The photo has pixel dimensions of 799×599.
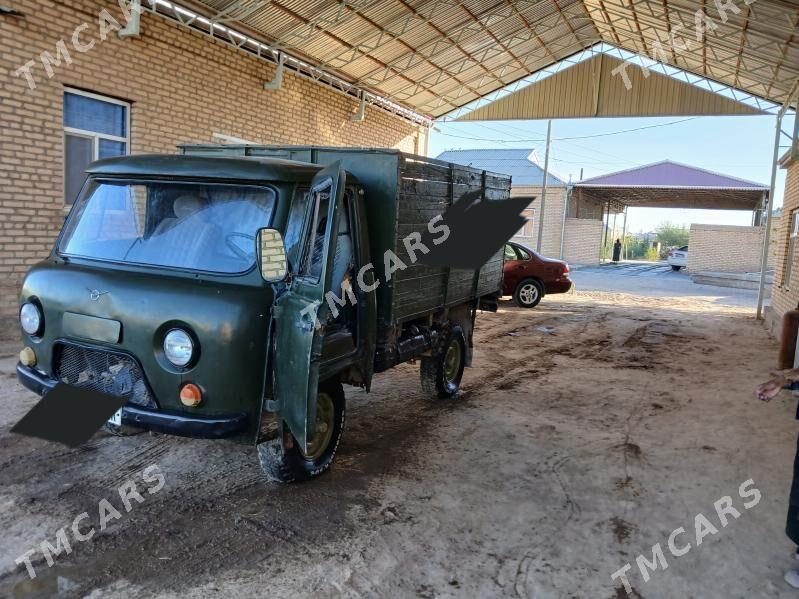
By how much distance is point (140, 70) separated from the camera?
980cm

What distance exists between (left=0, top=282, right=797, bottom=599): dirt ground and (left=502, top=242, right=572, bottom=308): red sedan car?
7820 mm

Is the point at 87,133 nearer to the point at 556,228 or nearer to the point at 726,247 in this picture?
the point at 556,228

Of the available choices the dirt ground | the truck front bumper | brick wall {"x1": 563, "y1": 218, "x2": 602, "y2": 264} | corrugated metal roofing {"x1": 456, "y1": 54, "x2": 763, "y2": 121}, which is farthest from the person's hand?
brick wall {"x1": 563, "y1": 218, "x2": 602, "y2": 264}

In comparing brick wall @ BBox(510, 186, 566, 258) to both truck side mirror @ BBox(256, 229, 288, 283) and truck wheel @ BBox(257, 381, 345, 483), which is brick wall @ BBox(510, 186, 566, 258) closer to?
truck wheel @ BBox(257, 381, 345, 483)

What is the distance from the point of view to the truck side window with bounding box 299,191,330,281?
389cm

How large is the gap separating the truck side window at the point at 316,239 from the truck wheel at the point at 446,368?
9.08 ft

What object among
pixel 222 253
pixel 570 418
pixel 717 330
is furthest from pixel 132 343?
pixel 717 330

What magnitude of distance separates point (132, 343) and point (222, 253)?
2.42ft

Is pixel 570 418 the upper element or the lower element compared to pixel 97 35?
lower

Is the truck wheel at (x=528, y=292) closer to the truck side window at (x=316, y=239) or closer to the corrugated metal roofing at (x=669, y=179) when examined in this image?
the truck side window at (x=316, y=239)

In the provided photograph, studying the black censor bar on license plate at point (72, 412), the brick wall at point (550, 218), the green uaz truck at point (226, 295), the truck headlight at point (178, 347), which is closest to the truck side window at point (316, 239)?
the green uaz truck at point (226, 295)

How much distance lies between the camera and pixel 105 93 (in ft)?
30.5

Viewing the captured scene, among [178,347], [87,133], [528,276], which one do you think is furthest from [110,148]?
[528,276]

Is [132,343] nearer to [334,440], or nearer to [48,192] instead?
[334,440]
